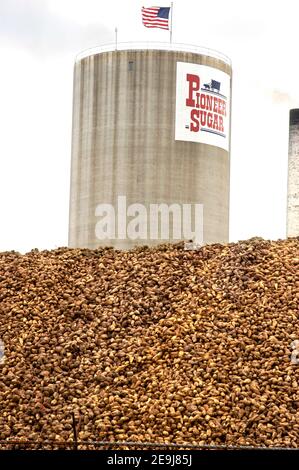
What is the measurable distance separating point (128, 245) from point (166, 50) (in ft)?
26.1

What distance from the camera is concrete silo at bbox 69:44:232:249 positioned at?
1727 inches

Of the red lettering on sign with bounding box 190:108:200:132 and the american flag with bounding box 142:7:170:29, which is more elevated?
the american flag with bounding box 142:7:170:29

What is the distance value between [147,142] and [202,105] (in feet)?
9.69

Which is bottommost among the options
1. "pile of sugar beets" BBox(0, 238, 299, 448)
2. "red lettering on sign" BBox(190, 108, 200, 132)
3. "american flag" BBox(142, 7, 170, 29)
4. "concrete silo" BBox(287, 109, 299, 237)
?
"pile of sugar beets" BBox(0, 238, 299, 448)

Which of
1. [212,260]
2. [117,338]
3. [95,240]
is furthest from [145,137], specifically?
[117,338]

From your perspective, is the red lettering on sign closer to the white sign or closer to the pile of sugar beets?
the white sign

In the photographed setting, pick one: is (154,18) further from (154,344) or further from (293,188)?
(154,344)

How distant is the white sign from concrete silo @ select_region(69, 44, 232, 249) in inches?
1.5

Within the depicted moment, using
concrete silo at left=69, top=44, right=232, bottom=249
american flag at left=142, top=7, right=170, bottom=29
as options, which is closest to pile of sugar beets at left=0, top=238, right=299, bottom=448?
concrete silo at left=69, top=44, right=232, bottom=249

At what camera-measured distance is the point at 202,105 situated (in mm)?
45625

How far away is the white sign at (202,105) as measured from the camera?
147 feet

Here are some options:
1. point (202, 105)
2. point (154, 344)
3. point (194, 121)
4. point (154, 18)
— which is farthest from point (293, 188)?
point (154, 344)
